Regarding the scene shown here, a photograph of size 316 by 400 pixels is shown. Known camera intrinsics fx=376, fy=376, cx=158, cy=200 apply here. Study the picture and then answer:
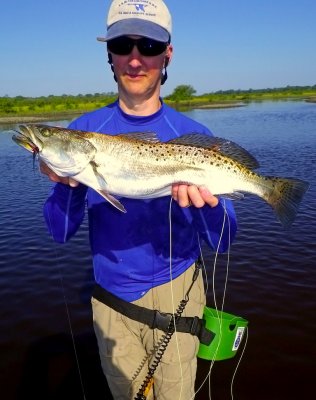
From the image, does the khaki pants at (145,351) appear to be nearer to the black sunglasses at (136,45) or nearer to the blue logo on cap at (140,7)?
the black sunglasses at (136,45)

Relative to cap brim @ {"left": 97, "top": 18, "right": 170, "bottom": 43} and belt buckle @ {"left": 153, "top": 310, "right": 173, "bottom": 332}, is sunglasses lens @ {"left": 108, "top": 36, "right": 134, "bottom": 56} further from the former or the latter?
belt buckle @ {"left": 153, "top": 310, "right": 173, "bottom": 332}

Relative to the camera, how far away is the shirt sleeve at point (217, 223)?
3.75 m

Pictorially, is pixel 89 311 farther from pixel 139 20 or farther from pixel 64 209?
pixel 139 20

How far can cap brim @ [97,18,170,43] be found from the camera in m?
3.64

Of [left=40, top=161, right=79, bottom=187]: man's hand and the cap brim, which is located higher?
the cap brim

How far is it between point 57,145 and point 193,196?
1.51m

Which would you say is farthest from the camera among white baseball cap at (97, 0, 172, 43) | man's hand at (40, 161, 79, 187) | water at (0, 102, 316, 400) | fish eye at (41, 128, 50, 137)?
water at (0, 102, 316, 400)

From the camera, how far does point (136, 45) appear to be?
12.2ft

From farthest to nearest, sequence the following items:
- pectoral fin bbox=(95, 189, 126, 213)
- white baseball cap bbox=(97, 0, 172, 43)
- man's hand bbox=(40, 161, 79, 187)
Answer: man's hand bbox=(40, 161, 79, 187), white baseball cap bbox=(97, 0, 172, 43), pectoral fin bbox=(95, 189, 126, 213)

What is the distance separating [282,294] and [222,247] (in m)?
4.95

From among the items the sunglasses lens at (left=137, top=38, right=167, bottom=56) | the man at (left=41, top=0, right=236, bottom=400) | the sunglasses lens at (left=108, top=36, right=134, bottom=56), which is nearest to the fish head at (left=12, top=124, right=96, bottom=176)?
the man at (left=41, top=0, right=236, bottom=400)

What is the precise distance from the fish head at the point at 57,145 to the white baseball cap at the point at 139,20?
103 centimetres

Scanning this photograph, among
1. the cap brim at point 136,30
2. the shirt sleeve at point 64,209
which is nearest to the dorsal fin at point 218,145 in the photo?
the cap brim at point 136,30

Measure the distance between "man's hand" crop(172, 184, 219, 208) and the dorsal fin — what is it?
1.55 feet
